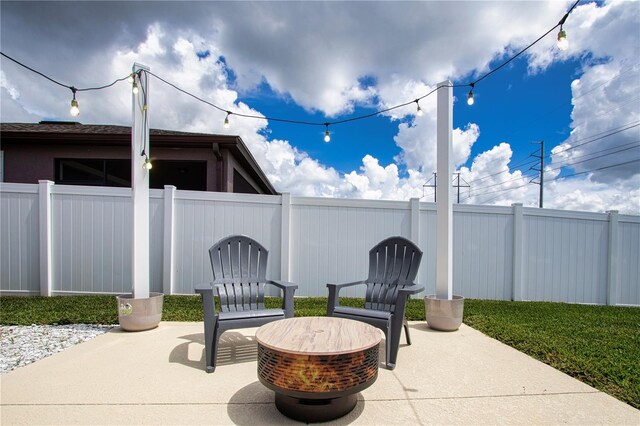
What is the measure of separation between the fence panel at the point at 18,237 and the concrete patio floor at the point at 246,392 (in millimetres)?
3395

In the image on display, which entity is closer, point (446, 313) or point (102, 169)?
point (446, 313)

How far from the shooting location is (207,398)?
6.73 ft

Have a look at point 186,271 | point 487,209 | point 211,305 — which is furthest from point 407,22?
point 186,271

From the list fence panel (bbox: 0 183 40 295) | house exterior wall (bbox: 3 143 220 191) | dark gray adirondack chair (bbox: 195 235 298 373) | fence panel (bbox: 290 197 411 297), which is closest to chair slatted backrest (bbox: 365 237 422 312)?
dark gray adirondack chair (bbox: 195 235 298 373)

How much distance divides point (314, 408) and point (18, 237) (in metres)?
6.11

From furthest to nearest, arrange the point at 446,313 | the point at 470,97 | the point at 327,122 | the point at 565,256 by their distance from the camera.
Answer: the point at 565,256
the point at 327,122
the point at 470,97
the point at 446,313

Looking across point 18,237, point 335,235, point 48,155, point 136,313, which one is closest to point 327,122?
Answer: point 335,235

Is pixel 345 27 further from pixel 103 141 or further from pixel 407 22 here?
pixel 103 141

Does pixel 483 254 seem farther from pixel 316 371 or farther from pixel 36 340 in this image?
pixel 36 340

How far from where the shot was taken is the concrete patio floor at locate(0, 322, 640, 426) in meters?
1.83

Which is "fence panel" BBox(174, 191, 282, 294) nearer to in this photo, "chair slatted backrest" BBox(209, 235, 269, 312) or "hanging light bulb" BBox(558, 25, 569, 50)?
"chair slatted backrest" BBox(209, 235, 269, 312)

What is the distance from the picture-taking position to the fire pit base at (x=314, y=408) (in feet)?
5.85

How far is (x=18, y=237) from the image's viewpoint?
206 inches

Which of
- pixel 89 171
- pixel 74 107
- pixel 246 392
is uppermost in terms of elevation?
pixel 74 107
